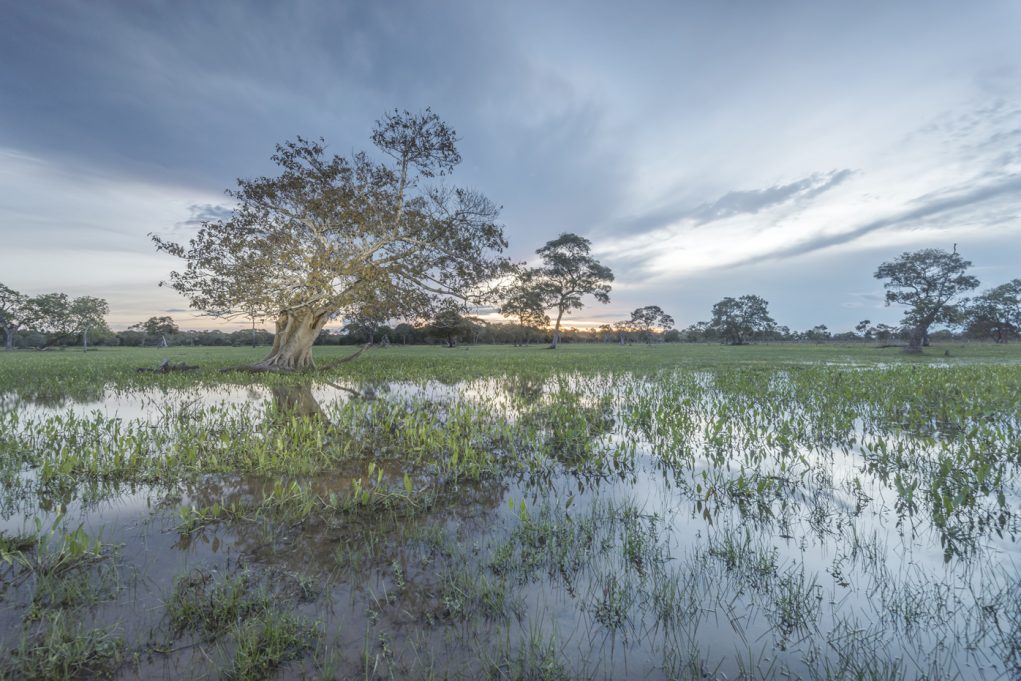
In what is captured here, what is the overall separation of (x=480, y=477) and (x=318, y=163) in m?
20.3

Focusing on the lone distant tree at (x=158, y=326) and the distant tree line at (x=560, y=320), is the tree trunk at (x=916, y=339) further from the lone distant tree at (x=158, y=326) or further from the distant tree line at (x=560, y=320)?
the lone distant tree at (x=158, y=326)

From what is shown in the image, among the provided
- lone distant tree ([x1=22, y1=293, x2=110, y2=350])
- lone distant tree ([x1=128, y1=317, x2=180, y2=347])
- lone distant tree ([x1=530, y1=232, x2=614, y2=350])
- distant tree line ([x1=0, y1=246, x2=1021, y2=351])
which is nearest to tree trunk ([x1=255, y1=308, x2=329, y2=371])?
distant tree line ([x1=0, y1=246, x2=1021, y2=351])

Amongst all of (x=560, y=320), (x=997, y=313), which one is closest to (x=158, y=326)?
(x=560, y=320)

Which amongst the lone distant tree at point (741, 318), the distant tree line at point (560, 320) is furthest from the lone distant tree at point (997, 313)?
the lone distant tree at point (741, 318)

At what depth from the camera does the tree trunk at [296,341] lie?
866 inches

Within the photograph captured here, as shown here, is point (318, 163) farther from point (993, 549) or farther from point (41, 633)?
point (993, 549)

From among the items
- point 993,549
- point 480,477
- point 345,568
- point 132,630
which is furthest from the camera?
point 480,477

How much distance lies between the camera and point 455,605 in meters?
2.87

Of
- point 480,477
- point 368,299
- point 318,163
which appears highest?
point 318,163

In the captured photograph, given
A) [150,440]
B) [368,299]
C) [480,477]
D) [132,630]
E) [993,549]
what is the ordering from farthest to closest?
[368,299], [150,440], [480,477], [993,549], [132,630]

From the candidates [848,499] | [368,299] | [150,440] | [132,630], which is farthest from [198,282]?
[848,499]

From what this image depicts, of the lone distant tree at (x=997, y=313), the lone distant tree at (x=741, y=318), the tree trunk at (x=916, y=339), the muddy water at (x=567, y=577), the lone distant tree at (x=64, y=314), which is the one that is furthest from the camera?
the lone distant tree at (x=741, y=318)

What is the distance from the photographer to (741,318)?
105 m

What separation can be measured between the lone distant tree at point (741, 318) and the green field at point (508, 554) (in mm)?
108298
